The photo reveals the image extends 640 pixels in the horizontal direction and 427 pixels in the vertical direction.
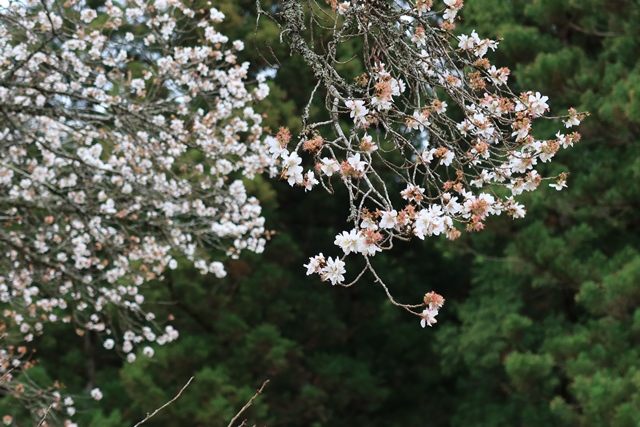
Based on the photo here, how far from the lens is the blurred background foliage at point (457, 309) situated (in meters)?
8.02

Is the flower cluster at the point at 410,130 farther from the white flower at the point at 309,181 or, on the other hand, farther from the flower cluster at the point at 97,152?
the flower cluster at the point at 97,152

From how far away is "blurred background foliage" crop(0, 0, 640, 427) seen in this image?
8.02 meters

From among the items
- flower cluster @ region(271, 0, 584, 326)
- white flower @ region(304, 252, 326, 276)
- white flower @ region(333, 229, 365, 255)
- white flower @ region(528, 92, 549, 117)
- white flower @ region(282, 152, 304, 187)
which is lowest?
white flower @ region(304, 252, 326, 276)

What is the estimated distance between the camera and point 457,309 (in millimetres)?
9961

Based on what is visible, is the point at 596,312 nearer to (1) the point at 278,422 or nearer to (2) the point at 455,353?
(2) the point at 455,353

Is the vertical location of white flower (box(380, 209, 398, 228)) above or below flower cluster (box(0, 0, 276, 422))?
below

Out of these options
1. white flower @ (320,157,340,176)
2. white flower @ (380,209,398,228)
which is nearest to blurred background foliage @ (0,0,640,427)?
white flower @ (320,157,340,176)

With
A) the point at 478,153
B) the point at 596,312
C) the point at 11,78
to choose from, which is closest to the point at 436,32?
the point at 478,153

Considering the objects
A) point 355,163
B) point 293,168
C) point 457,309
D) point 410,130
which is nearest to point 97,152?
point 410,130

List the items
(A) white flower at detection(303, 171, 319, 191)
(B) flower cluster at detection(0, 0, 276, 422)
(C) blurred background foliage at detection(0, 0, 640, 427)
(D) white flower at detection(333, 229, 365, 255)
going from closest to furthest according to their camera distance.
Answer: (D) white flower at detection(333, 229, 365, 255), (A) white flower at detection(303, 171, 319, 191), (B) flower cluster at detection(0, 0, 276, 422), (C) blurred background foliage at detection(0, 0, 640, 427)

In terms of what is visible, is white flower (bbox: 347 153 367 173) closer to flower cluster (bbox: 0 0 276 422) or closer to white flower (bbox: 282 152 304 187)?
white flower (bbox: 282 152 304 187)

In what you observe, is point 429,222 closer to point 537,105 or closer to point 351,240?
point 351,240

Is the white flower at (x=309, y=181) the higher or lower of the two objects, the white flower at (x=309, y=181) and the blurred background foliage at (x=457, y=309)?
the lower

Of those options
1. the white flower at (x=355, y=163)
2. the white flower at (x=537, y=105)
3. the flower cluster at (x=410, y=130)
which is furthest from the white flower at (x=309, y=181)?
the white flower at (x=537, y=105)
